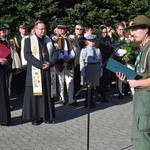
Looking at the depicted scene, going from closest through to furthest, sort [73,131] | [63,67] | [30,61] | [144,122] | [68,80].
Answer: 1. [144,122]
2. [73,131]
3. [30,61]
4. [63,67]
5. [68,80]

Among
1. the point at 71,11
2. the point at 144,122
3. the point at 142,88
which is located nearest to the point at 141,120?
the point at 144,122

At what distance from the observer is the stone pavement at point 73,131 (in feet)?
23.5

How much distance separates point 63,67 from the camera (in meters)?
10.2

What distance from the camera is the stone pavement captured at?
715cm

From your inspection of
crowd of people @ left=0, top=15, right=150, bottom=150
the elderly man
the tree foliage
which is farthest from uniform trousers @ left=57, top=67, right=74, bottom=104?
the tree foliage

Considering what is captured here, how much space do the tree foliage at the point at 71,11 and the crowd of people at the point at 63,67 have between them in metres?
2.75

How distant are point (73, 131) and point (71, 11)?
723 centimetres

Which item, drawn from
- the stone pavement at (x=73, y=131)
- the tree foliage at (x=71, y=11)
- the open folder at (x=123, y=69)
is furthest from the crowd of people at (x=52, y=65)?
the tree foliage at (x=71, y=11)

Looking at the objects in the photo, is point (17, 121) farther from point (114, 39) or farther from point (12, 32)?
point (12, 32)

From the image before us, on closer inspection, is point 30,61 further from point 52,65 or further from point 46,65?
point 52,65

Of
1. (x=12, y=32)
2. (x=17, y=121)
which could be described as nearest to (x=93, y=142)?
(x=17, y=121)

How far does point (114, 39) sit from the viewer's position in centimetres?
1171

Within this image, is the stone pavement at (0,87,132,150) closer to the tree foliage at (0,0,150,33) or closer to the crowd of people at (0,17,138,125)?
the crowd of people at (0,17,138,125)

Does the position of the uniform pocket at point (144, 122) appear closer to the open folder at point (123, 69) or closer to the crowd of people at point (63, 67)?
the crowd of people at point (63, 67)
